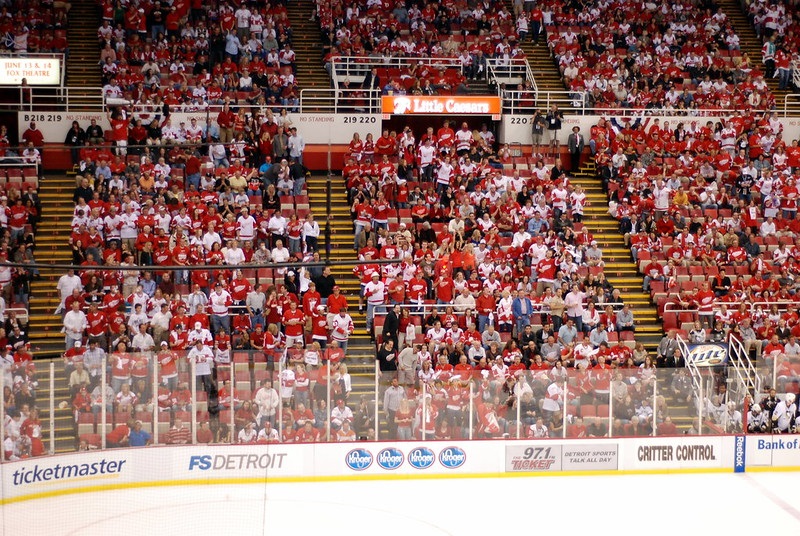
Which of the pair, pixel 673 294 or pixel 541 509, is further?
pixel 673 294

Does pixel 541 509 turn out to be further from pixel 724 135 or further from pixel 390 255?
pixel 724 135

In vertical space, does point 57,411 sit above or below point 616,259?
below

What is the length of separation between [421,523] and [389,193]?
8945mm

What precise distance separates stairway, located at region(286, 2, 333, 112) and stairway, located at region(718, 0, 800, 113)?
36.7 ft

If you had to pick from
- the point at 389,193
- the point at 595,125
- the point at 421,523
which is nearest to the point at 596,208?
the point at 595,125

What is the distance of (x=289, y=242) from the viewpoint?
73.8 feet

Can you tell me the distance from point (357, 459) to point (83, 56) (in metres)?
13.6

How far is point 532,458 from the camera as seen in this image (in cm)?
1897

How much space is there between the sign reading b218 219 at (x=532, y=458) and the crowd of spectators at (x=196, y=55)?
10.3m

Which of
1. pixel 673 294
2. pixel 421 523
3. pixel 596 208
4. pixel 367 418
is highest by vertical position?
pixel 596 208

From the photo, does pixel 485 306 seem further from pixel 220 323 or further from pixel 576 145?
pixel 576 145

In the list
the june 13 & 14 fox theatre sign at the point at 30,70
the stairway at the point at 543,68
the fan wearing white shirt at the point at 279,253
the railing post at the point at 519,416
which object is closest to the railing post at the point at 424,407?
the railing post at the point at 519,416

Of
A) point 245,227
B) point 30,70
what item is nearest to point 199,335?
point 245,227

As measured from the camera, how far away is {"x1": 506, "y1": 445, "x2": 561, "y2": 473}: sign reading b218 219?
18.9 m
